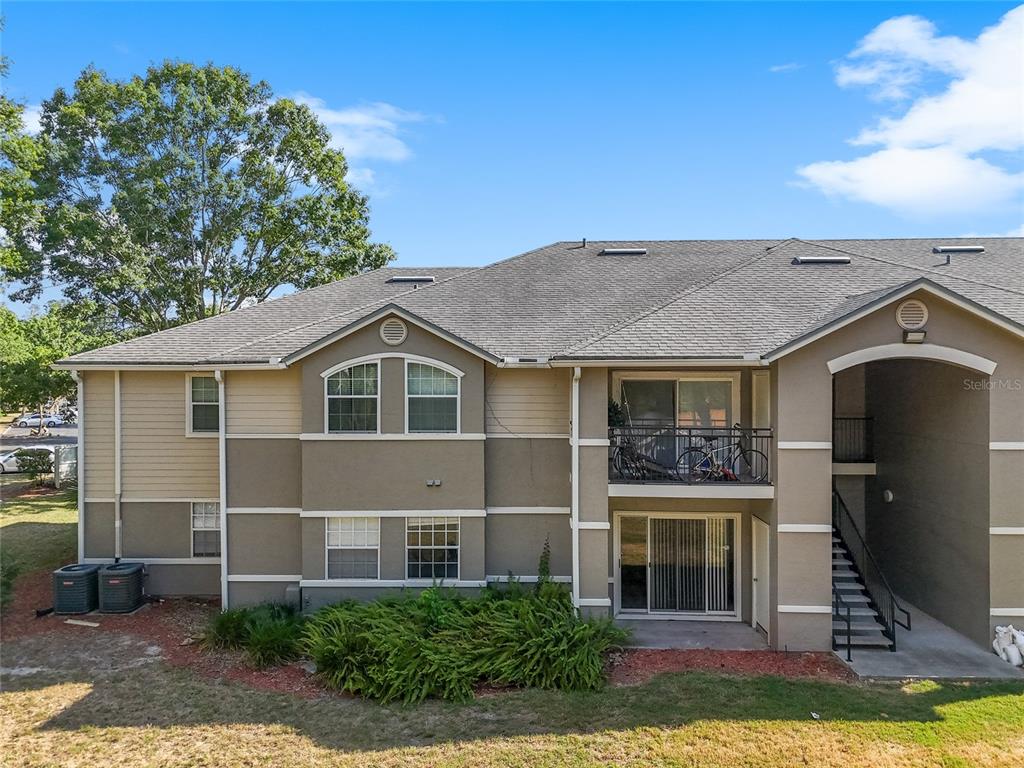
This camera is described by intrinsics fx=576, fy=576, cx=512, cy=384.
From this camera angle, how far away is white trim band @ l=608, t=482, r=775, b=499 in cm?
1048

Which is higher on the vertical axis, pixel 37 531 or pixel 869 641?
pixel 37 531

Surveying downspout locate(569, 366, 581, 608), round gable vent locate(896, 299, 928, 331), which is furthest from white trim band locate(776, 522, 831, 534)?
round gable vent locate(896, 299, 928, 331)

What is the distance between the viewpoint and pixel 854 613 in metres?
10.6

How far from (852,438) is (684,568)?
522 cm

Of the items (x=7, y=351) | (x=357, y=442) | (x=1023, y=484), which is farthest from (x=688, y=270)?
(x=7, y=351)

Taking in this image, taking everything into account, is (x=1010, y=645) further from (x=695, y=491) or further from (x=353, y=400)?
(x=353, y=400)

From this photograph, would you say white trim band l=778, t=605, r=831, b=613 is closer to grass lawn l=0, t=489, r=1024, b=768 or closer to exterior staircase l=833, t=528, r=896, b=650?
exterior staircase l=833, t=528, r=896, b=650

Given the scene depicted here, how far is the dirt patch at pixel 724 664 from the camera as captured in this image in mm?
9164

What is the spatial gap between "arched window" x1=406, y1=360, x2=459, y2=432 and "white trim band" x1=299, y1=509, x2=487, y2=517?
5.19 feet

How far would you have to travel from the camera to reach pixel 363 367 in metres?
11.4

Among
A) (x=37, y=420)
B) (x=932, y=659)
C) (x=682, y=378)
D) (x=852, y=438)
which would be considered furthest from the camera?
(x=37, y=420)

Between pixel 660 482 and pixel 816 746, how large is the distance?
4.64 m

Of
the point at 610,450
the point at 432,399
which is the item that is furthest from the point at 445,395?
the point at 610,450

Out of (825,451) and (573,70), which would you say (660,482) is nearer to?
(825,451)
